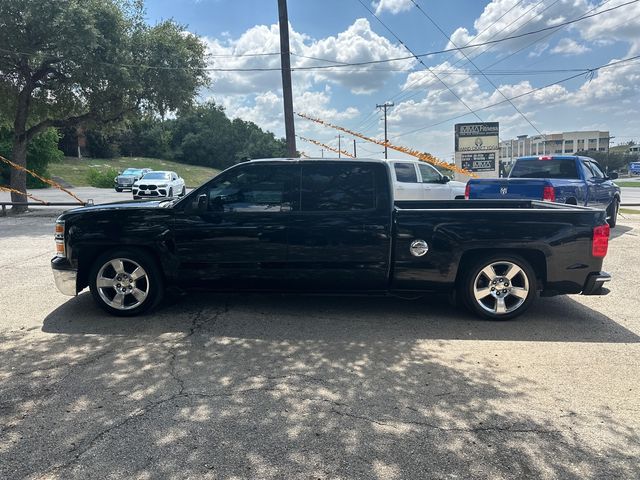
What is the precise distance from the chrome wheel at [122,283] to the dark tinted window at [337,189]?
197 cm

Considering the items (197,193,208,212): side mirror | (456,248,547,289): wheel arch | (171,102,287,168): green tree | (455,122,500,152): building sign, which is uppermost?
(171,102,287,168): green tree

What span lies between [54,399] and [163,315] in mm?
1993

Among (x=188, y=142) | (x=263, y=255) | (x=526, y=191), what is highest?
(x=188, y=142)

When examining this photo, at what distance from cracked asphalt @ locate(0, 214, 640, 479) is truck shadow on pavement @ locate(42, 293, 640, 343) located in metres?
0.03

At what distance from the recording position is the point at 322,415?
3.28m

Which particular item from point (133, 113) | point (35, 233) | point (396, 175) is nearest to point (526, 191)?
point (396, 175)

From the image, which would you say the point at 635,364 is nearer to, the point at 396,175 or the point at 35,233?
the point at 396,175

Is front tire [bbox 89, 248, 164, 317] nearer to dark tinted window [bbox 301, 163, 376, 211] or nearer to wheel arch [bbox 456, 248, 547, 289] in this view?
dark tinted window [bbox 301, 163, 376, 211]

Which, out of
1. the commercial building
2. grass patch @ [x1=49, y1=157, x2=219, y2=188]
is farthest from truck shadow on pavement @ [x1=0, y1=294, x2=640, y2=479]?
the commercial building

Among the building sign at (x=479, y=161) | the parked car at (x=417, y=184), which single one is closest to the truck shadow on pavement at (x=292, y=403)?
the parked car at (x=417, y=184)

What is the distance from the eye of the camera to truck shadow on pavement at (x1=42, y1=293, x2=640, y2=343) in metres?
4.92

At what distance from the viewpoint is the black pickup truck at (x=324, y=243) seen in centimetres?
518

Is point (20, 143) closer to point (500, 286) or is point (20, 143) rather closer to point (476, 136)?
point (500, 286)

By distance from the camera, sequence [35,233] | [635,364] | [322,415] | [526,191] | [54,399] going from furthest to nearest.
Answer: [35,233], [526,191], [635,364], [54,399], [322,415]
